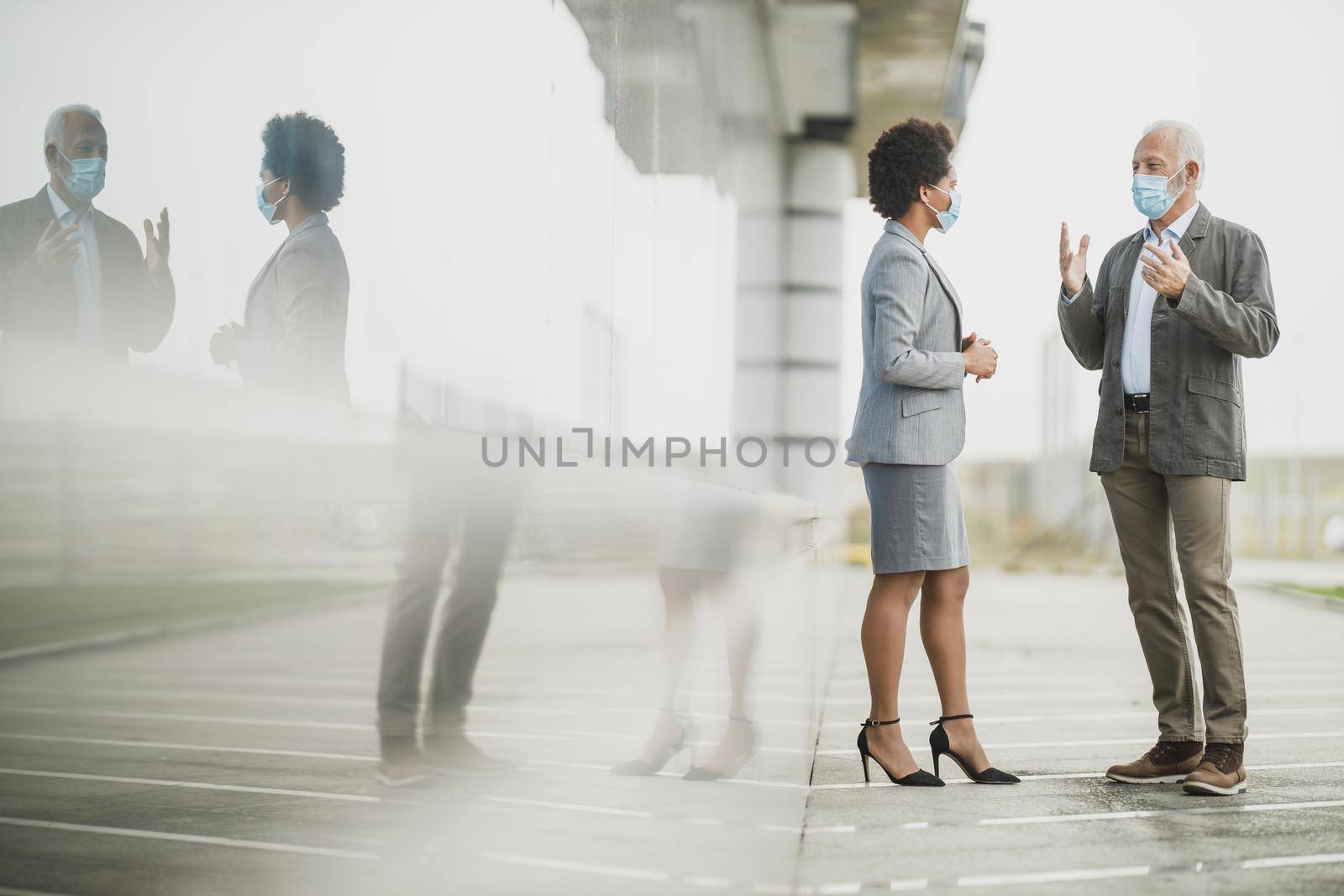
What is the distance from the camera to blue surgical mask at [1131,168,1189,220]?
347 centimetres

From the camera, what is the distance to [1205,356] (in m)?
3.33

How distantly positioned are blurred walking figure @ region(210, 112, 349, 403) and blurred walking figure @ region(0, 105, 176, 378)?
0.16 feet

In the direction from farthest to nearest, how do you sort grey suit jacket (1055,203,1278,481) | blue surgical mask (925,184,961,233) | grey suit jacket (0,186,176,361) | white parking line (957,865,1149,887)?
blue surgical mask (925,184,961,233), grey suit jacket (1055,203,1278,481), white parking line (957,865,1149,887), grey suit jacket (0,186,176,361)

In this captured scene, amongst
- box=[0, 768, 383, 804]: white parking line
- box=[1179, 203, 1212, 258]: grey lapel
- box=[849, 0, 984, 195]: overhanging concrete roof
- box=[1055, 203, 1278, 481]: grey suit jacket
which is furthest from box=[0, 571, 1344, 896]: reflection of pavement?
box=[849, 0, 984, 195]: overhanging concrete roof

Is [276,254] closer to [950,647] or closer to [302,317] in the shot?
[302,317]

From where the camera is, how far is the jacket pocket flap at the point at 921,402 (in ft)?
10.8

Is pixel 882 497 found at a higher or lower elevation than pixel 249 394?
lower

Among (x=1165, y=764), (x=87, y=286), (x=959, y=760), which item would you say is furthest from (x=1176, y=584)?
(x=87, y=286)

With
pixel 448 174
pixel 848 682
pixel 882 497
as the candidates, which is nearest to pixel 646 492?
pixel 448 174

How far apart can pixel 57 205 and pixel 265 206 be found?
11cm

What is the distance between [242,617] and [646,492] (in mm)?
824

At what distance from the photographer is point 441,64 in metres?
0.88

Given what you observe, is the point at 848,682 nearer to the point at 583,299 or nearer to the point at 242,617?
the point at 583,299

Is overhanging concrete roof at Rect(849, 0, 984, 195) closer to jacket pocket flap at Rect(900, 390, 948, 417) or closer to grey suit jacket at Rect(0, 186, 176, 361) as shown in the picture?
jacket pocket flap at Rect(900, 390, 948, 417)
